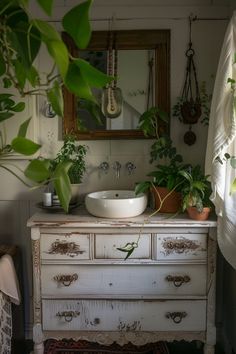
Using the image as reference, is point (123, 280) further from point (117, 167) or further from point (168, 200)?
point (117, 167)

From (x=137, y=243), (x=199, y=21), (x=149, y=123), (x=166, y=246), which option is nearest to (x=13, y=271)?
(x=137, y=243)

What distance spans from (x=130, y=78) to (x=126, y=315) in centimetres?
121

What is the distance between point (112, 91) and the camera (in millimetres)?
Result: 1911

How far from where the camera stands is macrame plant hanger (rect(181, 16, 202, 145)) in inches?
75.4

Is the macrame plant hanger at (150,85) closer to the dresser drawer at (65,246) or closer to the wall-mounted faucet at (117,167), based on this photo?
the wall-mounted faucet at (117,167)

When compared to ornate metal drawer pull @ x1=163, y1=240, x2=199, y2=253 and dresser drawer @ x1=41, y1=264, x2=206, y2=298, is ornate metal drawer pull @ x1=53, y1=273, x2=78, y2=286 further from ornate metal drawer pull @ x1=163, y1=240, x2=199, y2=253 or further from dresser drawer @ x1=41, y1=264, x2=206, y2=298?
ornate metal drawer pull @ x1=163, y1=240, x2=199, y2=253

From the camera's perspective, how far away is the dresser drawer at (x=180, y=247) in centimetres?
162

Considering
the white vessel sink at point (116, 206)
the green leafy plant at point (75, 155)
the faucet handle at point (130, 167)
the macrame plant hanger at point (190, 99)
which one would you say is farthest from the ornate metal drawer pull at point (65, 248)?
the macrame plant hanger at point (190, 99)

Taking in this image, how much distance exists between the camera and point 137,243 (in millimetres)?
1619

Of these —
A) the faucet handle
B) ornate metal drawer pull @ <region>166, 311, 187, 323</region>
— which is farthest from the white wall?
ornate metal drawer pull @ <region>166, 311, 187, 323</region>

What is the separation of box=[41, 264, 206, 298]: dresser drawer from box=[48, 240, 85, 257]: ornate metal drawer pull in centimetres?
7

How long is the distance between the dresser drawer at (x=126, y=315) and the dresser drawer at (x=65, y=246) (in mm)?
219

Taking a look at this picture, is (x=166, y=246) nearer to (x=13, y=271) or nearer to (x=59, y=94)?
(x=13, y=271)

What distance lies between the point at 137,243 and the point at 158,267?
15 cm
